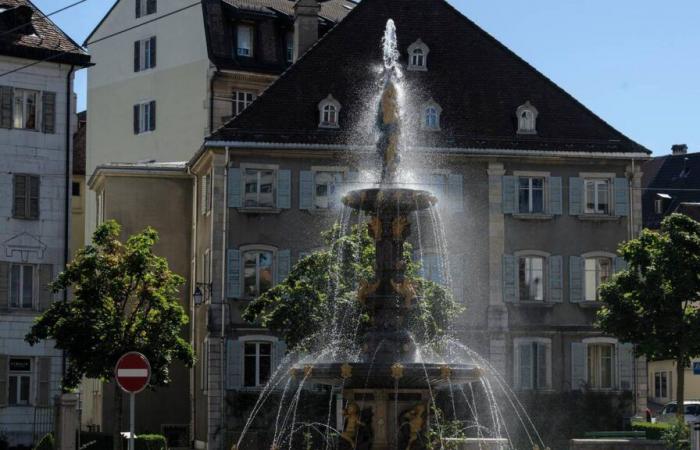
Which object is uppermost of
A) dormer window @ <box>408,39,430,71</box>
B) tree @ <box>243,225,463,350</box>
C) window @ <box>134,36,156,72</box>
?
window @ <box>134,36,156,72</box>

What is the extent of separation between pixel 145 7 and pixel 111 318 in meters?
26.4

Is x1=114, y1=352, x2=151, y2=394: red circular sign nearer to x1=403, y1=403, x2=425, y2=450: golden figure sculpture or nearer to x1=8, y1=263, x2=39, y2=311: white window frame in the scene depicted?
x1=403, y1=403, x2=425, y2=450: golden figure sculpture

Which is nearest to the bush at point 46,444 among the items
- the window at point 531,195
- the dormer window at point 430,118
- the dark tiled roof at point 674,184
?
the dormer window at point 430,118

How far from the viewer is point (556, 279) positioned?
54.6 m

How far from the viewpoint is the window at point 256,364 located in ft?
172

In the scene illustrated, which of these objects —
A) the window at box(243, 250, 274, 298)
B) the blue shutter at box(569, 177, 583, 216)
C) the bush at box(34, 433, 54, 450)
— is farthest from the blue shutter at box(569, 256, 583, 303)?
the bush at box(34, 433, 54, 450)

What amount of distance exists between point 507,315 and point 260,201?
8.80 metres

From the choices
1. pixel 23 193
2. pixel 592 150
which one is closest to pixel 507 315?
pixel 592 150

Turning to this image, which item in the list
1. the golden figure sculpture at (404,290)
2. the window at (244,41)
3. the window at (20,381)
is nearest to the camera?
the golden figure sculpture at (404,290)

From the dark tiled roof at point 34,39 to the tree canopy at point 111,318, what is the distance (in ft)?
27.4

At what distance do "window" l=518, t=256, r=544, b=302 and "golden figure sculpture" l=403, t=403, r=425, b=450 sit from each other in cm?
3036

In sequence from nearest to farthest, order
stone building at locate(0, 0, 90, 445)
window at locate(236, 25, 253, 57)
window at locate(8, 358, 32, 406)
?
window at locate(8, 358, 32, 406) → stone building at locate(0, 0, 90, 445) → window at locate(236, 25, 253, 57)

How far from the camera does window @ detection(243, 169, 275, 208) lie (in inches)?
2104

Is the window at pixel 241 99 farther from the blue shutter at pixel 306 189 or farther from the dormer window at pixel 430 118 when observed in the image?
the dormer window at pixel 430 118
